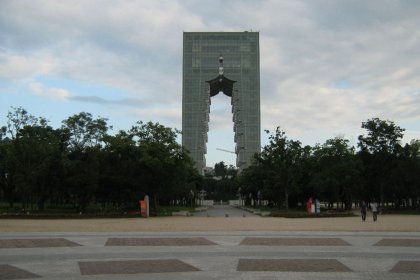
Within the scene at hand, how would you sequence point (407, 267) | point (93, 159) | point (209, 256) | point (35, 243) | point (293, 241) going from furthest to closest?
1. point (93, 159)
2. point (293, 241)
3. point (35, 243)
4. point (209, 256)
5. point (407, 267)

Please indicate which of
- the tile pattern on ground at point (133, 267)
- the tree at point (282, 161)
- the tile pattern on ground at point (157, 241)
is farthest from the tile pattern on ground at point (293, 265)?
the tree at point (282, 161)

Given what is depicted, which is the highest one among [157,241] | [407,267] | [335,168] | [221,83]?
[221,83]

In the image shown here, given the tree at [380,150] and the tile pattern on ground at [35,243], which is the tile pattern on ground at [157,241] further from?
the tree at [380,150]

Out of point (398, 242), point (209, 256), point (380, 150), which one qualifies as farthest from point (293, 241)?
point (380, 150)

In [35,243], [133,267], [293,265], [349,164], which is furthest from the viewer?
[349,164]

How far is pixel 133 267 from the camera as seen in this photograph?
12.8 meters

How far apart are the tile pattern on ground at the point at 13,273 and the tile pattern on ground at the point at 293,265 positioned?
502 centimetres

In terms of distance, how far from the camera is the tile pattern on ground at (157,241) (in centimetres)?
1836

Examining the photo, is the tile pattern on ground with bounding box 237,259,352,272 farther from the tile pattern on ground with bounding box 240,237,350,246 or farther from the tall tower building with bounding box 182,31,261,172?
the tall tower building with bounding box 182,31,261,172

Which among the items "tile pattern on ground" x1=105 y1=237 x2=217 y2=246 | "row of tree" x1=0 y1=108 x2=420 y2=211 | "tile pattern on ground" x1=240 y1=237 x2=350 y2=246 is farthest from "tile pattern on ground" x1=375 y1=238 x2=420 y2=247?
"row of tree" x1=0 y1=108 x2=420 y2=211

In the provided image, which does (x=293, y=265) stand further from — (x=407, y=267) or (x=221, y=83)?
(x=221, y=83)

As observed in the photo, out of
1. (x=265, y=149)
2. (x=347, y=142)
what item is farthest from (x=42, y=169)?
(x=347, y=142)

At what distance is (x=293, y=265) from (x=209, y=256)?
286 cm

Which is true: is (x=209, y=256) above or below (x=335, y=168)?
below
